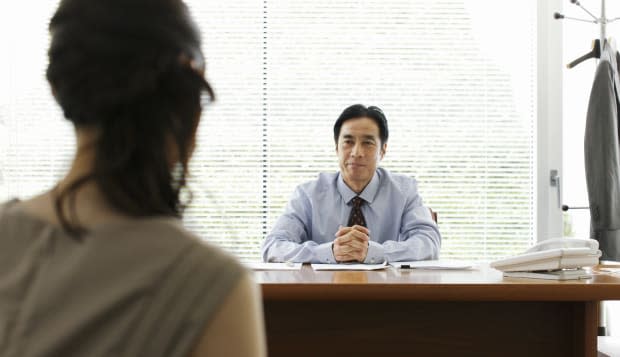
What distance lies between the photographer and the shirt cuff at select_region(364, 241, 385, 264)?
8.04 feet

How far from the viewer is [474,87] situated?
375 cm

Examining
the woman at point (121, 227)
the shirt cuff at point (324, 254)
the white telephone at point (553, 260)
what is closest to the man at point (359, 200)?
the shirt cuff at point (324, 254)

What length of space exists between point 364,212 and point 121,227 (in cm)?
244

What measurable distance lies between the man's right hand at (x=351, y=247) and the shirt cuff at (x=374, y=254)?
18 millimetres

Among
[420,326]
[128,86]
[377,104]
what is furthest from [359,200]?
[128,86]

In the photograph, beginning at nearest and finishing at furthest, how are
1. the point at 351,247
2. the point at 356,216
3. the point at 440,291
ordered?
1. the point at 440,291
2. the point at 351,247
3. the point at 356,216

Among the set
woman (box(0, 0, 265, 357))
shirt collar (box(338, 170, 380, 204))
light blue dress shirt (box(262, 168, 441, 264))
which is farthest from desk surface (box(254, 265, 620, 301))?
shirt collar (box(338, 170, 380, 204))

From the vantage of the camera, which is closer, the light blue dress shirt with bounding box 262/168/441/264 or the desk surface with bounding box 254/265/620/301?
the desk surface with bounding box 254/265/620/301

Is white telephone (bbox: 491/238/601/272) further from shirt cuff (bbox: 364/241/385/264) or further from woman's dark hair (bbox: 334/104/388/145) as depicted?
woman's dark hair (bbox: 334/104/388/145)

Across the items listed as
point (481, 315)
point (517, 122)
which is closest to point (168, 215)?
point (481, 315)

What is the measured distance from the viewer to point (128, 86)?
60 cm

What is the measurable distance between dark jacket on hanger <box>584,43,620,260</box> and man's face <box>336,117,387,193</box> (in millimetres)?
1070

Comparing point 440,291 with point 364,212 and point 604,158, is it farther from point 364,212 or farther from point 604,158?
point 604,158

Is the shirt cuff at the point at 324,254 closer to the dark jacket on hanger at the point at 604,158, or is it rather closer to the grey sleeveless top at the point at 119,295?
the dark jacket on hanger at the point at 604,158
